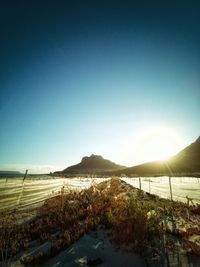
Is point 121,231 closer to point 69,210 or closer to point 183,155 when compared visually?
point 69,210

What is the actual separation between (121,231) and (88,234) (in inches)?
70.2

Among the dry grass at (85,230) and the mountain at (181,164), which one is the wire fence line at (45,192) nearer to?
the dry grass at (85,230)

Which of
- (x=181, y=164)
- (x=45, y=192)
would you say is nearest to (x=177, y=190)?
(x=45, y=192)

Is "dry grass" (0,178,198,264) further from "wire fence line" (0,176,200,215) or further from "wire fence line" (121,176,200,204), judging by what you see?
"wire fence line" (0,176,200,215)

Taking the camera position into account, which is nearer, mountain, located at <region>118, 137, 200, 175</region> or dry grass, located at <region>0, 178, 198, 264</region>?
dry grass, located at <region>0, 178, 198, 264</region>

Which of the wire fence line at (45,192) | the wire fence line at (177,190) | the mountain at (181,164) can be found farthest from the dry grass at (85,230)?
the mountain at (181,164)

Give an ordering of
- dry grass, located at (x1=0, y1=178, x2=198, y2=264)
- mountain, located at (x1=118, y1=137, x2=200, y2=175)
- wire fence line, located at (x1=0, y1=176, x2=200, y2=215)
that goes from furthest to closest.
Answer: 1. mountain, located at (x1=118, y1=137, x2=200, y2=175)
2. wire fence line, located at (x1=0, y1=176, x2=200, y2=215)
3. dry grass, located at (x1=0, y1=178, x2=198, y2=264)

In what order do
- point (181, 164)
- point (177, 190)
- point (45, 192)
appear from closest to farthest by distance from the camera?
Result: point (177, 190), point (45, 192), point (181, 164)

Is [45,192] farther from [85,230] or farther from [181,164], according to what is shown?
[181,164]

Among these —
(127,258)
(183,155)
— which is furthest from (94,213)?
(183,155)

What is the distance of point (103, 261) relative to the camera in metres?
7.14

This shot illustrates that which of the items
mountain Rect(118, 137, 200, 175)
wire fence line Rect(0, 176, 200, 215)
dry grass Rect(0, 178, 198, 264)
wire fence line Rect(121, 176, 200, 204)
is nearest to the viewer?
dry grass Rect(0, 178, 198, 264)

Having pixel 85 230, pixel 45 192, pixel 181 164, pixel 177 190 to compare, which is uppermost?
pixel 181 164

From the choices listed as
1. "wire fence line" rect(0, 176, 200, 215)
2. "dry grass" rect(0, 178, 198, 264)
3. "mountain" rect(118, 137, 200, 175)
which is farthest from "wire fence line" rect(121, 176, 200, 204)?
"mountain" rect(118, 137, 200, 175)
